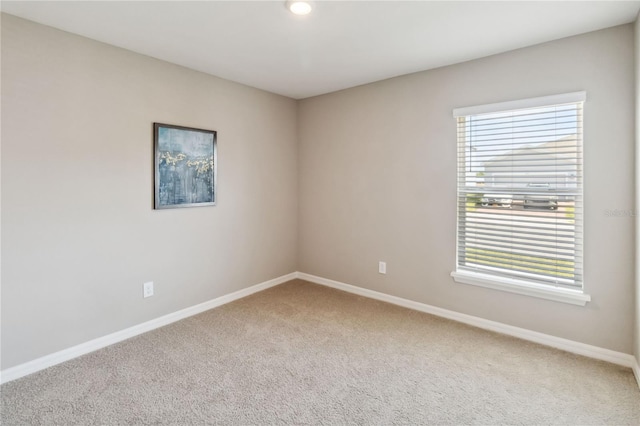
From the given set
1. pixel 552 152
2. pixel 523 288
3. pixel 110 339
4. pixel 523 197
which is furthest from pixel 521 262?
pixel 110 339

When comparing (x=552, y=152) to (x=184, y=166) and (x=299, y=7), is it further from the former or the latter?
(x=184, y=166)

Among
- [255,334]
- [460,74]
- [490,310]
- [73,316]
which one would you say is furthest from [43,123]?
[490,310]

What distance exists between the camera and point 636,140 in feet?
7.34

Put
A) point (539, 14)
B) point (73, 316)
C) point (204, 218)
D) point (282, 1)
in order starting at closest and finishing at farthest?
point (282, 1) < point (539, 14) < point (73, 316) < point (204, 218)

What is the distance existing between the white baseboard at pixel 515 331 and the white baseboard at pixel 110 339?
4.47ft

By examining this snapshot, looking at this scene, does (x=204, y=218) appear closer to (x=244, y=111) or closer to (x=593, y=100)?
(x=244, y=111)

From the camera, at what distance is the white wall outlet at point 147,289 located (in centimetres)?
294

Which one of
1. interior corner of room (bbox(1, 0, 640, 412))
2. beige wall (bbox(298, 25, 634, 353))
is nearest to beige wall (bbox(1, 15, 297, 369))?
interior corner of room (bbox(1, 0, 640, 412))

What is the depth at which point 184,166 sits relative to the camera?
314 centimetres

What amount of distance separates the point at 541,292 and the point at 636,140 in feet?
4.07

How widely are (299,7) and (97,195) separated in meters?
2.02

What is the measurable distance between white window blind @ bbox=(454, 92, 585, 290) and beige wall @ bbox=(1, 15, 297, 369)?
233cm

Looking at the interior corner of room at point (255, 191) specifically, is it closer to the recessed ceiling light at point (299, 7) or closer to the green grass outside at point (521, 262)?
the green grass outside at point (521, 262)

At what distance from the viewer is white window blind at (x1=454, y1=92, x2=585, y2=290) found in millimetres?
2551
